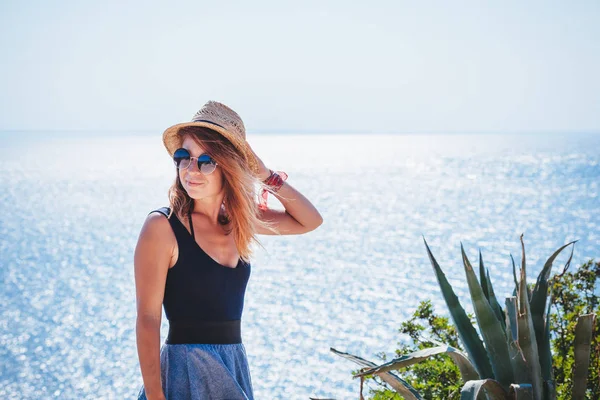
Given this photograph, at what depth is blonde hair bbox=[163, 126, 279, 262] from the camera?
2232mm

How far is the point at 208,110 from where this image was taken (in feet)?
7.43

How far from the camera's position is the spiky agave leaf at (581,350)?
2.00 metres

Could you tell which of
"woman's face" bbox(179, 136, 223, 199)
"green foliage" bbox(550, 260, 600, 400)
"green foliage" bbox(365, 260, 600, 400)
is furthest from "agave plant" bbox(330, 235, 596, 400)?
"green foliage" bbox(550, 260, 600, 400)

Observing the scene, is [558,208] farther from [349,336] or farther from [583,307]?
[583,307]

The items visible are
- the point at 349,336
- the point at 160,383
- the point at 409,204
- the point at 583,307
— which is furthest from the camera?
the point at 409,204

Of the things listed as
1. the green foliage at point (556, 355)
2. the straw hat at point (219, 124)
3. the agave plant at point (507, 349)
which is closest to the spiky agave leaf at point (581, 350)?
the agave plant at point (507, 349)

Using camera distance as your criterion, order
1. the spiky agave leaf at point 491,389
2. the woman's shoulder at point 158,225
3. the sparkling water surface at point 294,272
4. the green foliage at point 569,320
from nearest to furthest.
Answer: the spiky agave leaf at point 491,389 → the woman's shoulder at point 158,225 → the green foliage at point 569,320 → the sparkling water surface at point 294,272

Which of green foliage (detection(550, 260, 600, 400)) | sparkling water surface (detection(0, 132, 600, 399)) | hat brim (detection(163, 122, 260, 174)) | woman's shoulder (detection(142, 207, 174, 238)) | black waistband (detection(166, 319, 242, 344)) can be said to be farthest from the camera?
sparkling water surface (detection(0, 132, 600, 399))

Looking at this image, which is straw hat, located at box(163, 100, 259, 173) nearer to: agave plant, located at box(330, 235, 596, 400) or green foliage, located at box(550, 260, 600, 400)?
agave plant, located at box(330, 235, 596, 400)

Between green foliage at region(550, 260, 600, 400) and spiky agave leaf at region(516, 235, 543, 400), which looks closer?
spiky agave leaf at region(516, 235, 543, 400)

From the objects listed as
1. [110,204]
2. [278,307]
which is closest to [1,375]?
[278,307]

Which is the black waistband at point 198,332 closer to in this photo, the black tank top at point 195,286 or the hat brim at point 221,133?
the black tank top at point 195,286

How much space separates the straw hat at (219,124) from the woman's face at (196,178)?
7 centimetres

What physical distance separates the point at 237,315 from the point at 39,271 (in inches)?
1313
